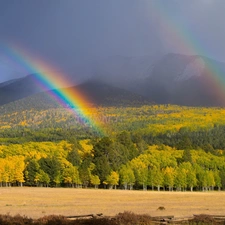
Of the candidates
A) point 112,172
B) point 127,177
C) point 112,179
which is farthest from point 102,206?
point 112,172

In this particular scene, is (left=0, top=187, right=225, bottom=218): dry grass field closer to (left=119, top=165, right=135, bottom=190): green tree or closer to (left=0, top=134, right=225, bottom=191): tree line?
(left=119, top=165, right=135, bottom=190): green tree

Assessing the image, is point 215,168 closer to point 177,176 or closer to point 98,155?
point 177,176

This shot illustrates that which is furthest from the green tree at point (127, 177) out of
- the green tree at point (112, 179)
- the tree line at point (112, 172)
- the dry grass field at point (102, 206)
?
the dry grass field at point (102, 206)

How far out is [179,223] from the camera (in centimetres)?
3447

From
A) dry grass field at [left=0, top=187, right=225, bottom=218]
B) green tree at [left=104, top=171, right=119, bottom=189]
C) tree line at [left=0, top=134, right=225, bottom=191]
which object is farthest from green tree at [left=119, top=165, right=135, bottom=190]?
dry grass field at [left=0, top=187, right=225, bottom=218]

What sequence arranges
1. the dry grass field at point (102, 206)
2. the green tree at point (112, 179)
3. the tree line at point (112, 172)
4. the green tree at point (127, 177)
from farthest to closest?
the tree line at point (112, 172) → the green tree at point (127, 177) → the green tree at point (112, 179) → the dry grass field at point (102, 206)

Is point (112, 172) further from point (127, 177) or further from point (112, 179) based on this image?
point (127, 177)

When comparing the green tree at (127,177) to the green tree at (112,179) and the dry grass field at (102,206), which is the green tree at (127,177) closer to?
the green tree at (112,179)

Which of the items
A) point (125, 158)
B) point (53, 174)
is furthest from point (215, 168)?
point (53, 174)

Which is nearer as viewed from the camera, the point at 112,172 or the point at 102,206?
the point at 102,206

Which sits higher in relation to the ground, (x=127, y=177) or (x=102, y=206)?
(x=127, y=177)

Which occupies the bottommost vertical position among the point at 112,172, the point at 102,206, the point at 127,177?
the point at 102,206

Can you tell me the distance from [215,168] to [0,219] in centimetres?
10354

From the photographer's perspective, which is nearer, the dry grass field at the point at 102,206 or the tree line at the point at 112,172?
the dry grass field at the point at 102,206
